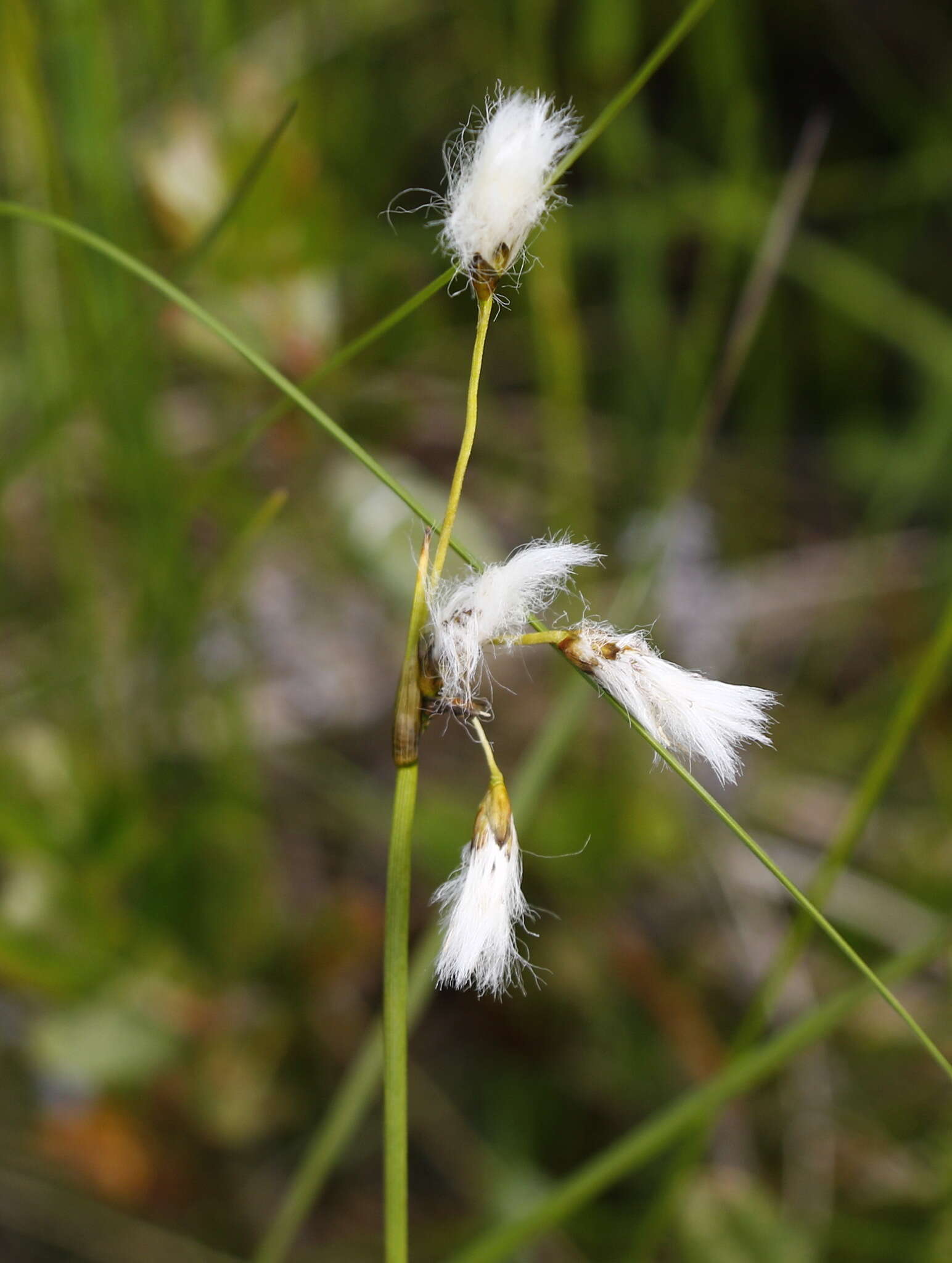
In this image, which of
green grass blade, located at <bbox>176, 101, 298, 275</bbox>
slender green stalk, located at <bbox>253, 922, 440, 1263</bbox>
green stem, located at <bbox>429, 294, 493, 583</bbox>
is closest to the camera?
green stem, located at <bbox>429, 294, 493, 583</bbox>

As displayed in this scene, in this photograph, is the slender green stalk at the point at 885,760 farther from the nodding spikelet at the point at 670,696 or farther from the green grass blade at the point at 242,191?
the green grass blade at the point at 242,191

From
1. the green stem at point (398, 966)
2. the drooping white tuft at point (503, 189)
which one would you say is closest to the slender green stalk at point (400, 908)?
the green stem at point (398, 966)

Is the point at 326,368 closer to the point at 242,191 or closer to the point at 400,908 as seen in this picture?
the point at 242,191

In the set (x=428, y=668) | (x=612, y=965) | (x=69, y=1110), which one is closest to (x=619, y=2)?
(x=612, y=965)

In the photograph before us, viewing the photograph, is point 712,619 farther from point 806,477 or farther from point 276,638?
point 276,638

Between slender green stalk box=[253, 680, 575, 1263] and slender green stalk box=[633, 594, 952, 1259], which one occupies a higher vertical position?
slender green stalk box=[633, 594, 952, 1259]

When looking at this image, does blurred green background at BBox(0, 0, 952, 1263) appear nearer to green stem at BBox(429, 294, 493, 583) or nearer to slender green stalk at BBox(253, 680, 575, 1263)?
slender green stalk at BBox(253, 680, 575, 1263)

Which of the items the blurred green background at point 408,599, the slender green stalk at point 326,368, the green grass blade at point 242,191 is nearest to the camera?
the slender green stalk at point 326,368

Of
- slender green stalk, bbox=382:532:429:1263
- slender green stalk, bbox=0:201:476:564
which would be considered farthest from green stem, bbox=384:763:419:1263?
slender green stalk, bbox=0:201:476:564
